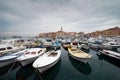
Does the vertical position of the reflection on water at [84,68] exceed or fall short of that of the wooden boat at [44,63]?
it falls short

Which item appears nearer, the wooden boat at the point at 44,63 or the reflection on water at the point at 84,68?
the wooden boat at the point at 44,63

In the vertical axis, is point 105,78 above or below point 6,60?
below

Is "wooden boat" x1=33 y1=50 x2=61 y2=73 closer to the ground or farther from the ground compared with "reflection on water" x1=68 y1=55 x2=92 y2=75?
farther from the ground

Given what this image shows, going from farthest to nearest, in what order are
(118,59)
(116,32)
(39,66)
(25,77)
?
(116,32) → (118,59) → (25,77) → (39,66)

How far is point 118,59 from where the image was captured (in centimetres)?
1411

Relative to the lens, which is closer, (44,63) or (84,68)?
(44,63)

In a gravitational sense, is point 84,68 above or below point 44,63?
below

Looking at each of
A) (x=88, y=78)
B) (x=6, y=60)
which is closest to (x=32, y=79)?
(x=6, y=60)

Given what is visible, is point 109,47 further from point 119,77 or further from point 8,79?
point 8,79

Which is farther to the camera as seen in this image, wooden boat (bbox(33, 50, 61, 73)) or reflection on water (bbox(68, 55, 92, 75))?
reflection on water (bbox(68, 55, 92, 75))

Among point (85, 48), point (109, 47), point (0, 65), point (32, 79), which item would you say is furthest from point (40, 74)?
point (109, 47)

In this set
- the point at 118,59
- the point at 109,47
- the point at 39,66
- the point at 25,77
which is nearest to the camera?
the point at 39,66

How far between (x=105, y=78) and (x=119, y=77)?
1.99 m

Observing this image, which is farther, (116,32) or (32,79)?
(116,32)
